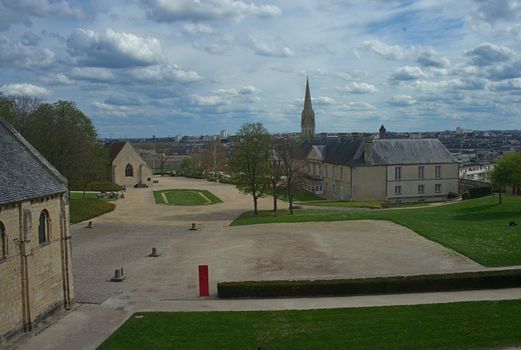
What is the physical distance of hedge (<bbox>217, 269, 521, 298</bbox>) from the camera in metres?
21.1

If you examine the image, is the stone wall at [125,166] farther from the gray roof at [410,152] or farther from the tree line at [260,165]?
the gray roof at [410,152]

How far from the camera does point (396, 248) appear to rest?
29.1 metres

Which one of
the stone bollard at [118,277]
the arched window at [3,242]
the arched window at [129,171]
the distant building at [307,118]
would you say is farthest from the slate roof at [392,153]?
the distant building at [307,118]

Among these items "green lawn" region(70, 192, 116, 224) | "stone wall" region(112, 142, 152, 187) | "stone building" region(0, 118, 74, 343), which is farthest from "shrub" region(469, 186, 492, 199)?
"stone wall" region(112, 142, 152, 187)

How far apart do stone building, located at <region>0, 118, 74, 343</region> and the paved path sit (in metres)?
0.90

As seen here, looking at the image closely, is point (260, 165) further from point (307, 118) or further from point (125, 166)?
point (307, 118)

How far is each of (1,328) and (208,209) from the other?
3598cm

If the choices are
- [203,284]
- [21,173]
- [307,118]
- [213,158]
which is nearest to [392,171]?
[203,284]

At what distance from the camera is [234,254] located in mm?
28969

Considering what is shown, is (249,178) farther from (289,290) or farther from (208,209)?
(289,290)

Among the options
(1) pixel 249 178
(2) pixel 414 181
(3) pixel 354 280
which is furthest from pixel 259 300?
(2) pixel 414 181

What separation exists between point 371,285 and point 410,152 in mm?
44386

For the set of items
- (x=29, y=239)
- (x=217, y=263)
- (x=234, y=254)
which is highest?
(x=29, y=239)

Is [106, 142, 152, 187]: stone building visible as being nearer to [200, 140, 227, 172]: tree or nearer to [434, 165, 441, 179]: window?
[200, 140, 227, 172]: tree
